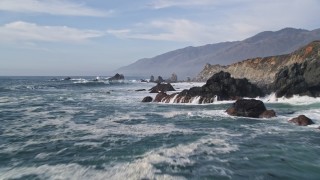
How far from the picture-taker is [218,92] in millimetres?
43562

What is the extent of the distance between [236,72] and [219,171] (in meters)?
69.1

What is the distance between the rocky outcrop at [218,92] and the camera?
142ft

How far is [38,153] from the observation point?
58.9 ft

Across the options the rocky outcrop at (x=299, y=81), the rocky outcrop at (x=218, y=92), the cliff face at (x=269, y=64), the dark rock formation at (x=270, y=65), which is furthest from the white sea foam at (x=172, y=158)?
the cliff face at (x=269, y=64)

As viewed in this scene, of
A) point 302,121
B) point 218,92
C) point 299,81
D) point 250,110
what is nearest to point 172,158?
point 302,121

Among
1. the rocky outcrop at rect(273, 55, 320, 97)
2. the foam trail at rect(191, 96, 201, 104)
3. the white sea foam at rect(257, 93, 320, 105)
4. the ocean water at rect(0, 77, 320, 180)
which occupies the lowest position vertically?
the ocean water at rect(0, 77, 320, 180)

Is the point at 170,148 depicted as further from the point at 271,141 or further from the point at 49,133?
the point at 49,133

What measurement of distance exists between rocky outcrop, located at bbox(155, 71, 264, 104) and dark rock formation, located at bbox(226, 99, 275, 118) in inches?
467

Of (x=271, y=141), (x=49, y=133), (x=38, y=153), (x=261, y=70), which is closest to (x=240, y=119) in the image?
(x=271, y=141)

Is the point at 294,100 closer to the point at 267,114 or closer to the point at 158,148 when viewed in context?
the point at 267,114

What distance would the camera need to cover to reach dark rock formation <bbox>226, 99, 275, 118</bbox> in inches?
1161

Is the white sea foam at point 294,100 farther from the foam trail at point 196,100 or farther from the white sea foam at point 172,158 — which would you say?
the white sea foam at point 172,158

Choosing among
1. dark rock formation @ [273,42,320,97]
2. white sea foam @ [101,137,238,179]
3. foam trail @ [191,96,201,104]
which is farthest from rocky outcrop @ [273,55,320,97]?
white sea foam @ [101,137,238,179]

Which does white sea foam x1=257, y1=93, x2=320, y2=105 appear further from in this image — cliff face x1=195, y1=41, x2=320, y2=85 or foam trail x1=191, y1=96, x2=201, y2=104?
cliff face x1=195, y1=41, x2=320, y2=85
